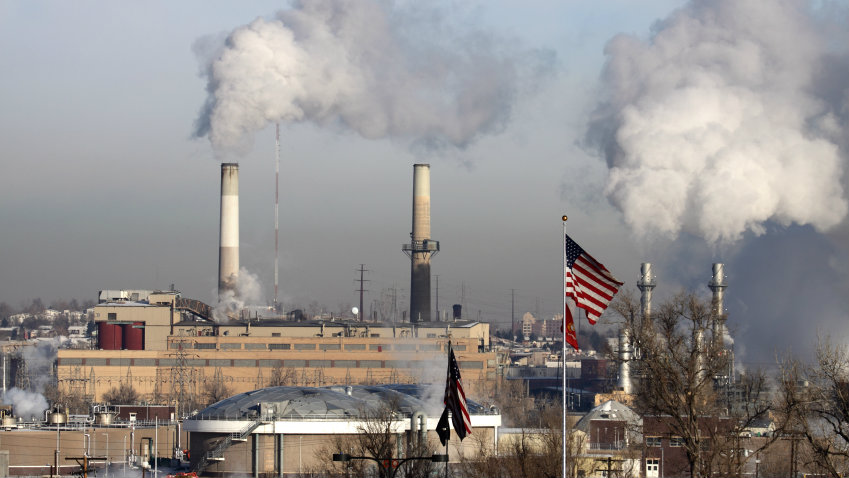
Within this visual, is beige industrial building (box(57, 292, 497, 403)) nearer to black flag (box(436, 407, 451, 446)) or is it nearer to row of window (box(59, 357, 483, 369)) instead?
row of window (box(59, 357, 483, 369))

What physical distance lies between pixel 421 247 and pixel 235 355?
21.2 m

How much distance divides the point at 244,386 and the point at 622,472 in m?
73.7

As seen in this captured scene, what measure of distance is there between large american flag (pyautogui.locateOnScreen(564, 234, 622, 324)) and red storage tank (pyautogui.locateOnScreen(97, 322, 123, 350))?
338 feet

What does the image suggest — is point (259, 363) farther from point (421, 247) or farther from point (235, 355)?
point (421, 247)

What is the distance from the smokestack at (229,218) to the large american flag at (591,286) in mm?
93411

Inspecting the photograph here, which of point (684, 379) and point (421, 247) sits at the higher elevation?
point (421, 247)

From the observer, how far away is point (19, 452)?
251 feet

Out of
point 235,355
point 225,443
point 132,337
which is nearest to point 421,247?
point 235,355

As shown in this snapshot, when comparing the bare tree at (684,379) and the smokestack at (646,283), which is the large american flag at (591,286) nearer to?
the bare tree at (684,379)

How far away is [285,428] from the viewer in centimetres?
5969

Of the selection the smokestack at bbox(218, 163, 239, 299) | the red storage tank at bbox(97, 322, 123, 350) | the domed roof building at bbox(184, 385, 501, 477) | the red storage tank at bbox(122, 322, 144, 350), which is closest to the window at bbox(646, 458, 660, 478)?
the domed roof building at bbox(184, 385, 501, 477)

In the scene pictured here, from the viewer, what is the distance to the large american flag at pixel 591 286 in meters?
32.9

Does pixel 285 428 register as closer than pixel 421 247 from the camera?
Yes

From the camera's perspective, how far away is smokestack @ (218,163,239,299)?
409ft
